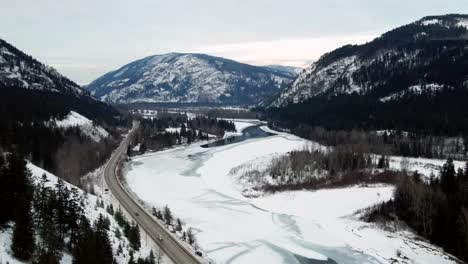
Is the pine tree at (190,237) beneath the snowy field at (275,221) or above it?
above

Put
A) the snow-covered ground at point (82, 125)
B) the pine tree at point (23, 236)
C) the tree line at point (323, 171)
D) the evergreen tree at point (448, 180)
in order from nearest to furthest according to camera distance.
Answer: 1. the pine tree at point (23, 236)
2. the evergreen tree at point (448, 180)
3. the tree line at point (323, 171)
4. the snow-covered ground at point (82, 125)

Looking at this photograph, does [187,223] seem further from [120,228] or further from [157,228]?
[120,228]

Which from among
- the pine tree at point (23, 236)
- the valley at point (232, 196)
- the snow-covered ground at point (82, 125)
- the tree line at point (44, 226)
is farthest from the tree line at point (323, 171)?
the snow-covered ground at point (82, 125)

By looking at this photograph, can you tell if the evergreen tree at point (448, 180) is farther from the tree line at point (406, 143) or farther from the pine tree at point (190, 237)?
the tree line at point (406, 143)

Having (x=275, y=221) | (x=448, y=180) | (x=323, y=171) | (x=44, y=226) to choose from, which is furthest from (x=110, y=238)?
(x=323, y=171)

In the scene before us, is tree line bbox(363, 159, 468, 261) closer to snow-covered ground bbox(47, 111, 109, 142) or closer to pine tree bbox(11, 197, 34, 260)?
pine tree bbox(11, 197, 34, 260)
